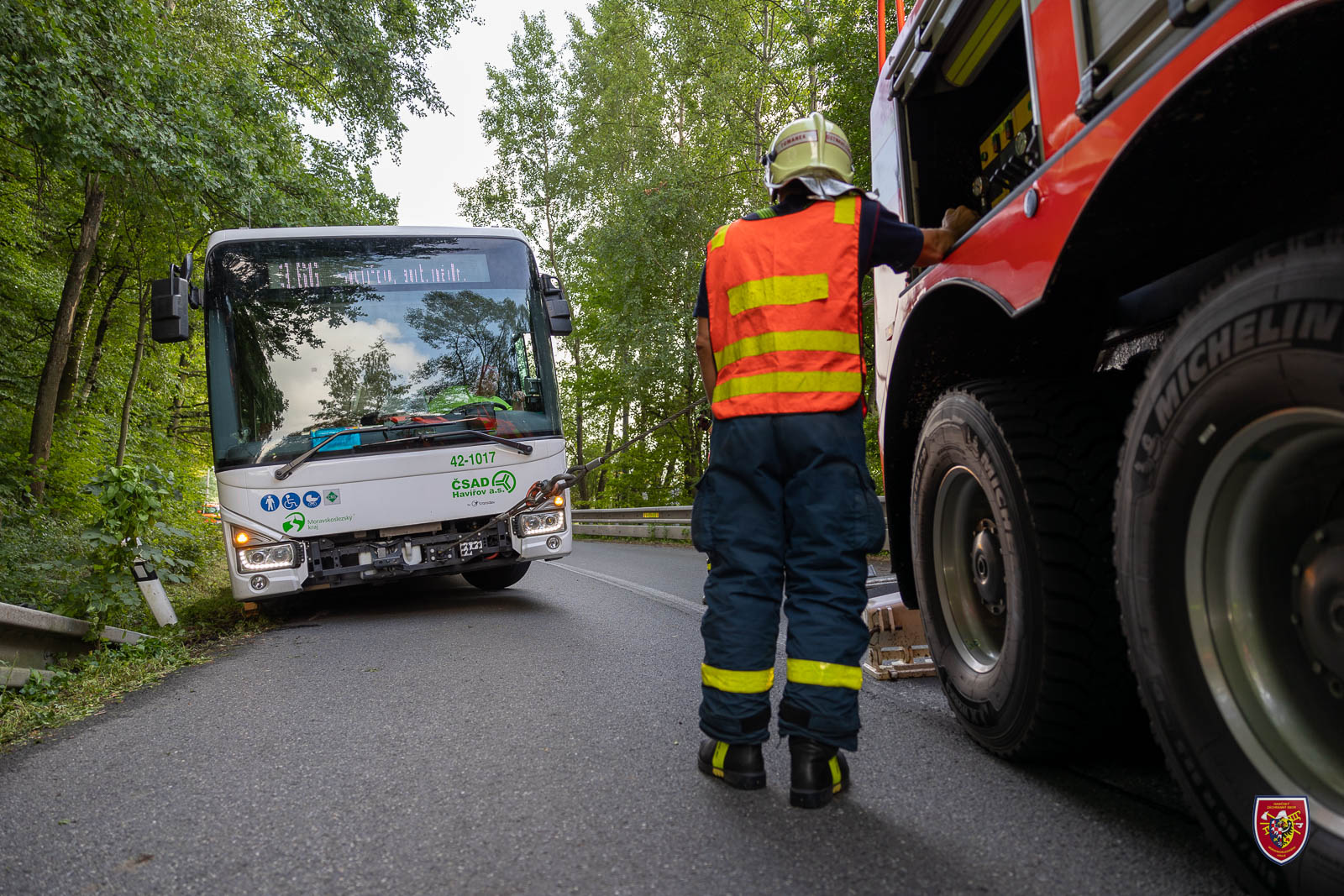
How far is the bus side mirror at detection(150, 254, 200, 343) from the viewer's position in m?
5.96

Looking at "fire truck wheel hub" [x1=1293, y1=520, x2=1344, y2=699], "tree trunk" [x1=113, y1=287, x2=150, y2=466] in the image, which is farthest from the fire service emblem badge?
"tree trunk" [x1=113, y1=287, x2=150, y2=466]

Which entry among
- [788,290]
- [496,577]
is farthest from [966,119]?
[496,577]

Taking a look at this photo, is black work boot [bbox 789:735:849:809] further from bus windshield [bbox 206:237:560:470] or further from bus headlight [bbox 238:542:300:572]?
bus headlight [bbox 238:542:300:572]

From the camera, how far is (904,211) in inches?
125

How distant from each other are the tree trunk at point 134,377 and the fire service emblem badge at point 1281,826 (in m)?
18.5

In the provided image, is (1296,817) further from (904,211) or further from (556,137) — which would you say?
(556,137)

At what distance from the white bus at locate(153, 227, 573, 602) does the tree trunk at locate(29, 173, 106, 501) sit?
8973mm

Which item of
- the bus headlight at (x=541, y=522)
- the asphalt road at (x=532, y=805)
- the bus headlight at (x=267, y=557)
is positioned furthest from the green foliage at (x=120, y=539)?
the bus headlight at (x=541, y=522)

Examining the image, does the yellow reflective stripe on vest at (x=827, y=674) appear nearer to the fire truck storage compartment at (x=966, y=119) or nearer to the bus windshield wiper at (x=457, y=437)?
the fire truck storage compartment at (x=966, y=119)

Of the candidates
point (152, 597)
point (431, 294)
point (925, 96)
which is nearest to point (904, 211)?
point (925, 96)

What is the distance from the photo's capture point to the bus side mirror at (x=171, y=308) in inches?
235

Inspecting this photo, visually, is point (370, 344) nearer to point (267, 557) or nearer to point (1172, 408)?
point (267, 557)

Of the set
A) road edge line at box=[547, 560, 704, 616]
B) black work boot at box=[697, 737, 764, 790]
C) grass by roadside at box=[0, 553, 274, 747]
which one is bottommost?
road edge line at box=[547, 560, 704, 616]

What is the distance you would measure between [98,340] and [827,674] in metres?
19.8
